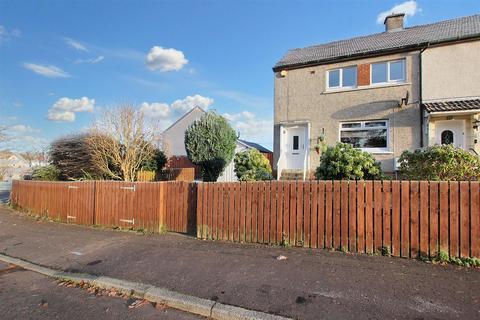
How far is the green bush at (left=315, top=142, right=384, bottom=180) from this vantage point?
671 cm

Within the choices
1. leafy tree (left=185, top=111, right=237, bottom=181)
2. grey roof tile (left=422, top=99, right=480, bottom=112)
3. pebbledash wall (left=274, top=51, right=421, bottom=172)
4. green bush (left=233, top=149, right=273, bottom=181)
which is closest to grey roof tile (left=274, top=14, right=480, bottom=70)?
pebbledash wall (left=274, top=51, right=421, bottom=172)

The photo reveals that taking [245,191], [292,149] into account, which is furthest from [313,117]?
[245,191]

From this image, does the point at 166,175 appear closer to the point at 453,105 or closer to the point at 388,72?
the point at 388,72

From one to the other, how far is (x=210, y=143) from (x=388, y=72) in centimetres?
777

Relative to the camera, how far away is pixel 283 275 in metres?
4.09

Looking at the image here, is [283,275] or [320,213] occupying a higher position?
[320,213]

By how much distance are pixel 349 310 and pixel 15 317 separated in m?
4.12

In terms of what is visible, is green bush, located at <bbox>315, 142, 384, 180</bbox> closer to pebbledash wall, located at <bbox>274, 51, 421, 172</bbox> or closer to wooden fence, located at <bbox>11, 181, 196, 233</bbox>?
wooden fence, located at <bbox>11, 181, 196, 233</bbox>

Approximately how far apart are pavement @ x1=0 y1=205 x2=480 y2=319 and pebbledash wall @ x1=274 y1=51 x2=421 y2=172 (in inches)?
281

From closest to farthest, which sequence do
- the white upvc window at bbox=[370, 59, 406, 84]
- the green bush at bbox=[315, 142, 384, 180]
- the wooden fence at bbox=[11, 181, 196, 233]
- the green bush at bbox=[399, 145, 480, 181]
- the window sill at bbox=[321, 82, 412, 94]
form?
the green bush at bbox=[399, 145, 480, 181] → the green bush at bbox=[315, 142, 384, 180] → the wooden fence at bbox=[11, 181, 196, 233] → the window sill at bbox=[321, 82, 412, 94] → the white upvc window at bbox=[370, 59, 406, 84]

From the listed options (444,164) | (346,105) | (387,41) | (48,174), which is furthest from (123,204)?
(387,41)

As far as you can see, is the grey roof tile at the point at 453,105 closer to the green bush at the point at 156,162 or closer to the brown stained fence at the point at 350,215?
the brown stained fence at the point at 350,215

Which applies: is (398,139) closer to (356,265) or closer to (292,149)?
(292,149)

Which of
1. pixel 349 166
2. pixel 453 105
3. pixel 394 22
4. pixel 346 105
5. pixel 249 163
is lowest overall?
pixel 349 166
